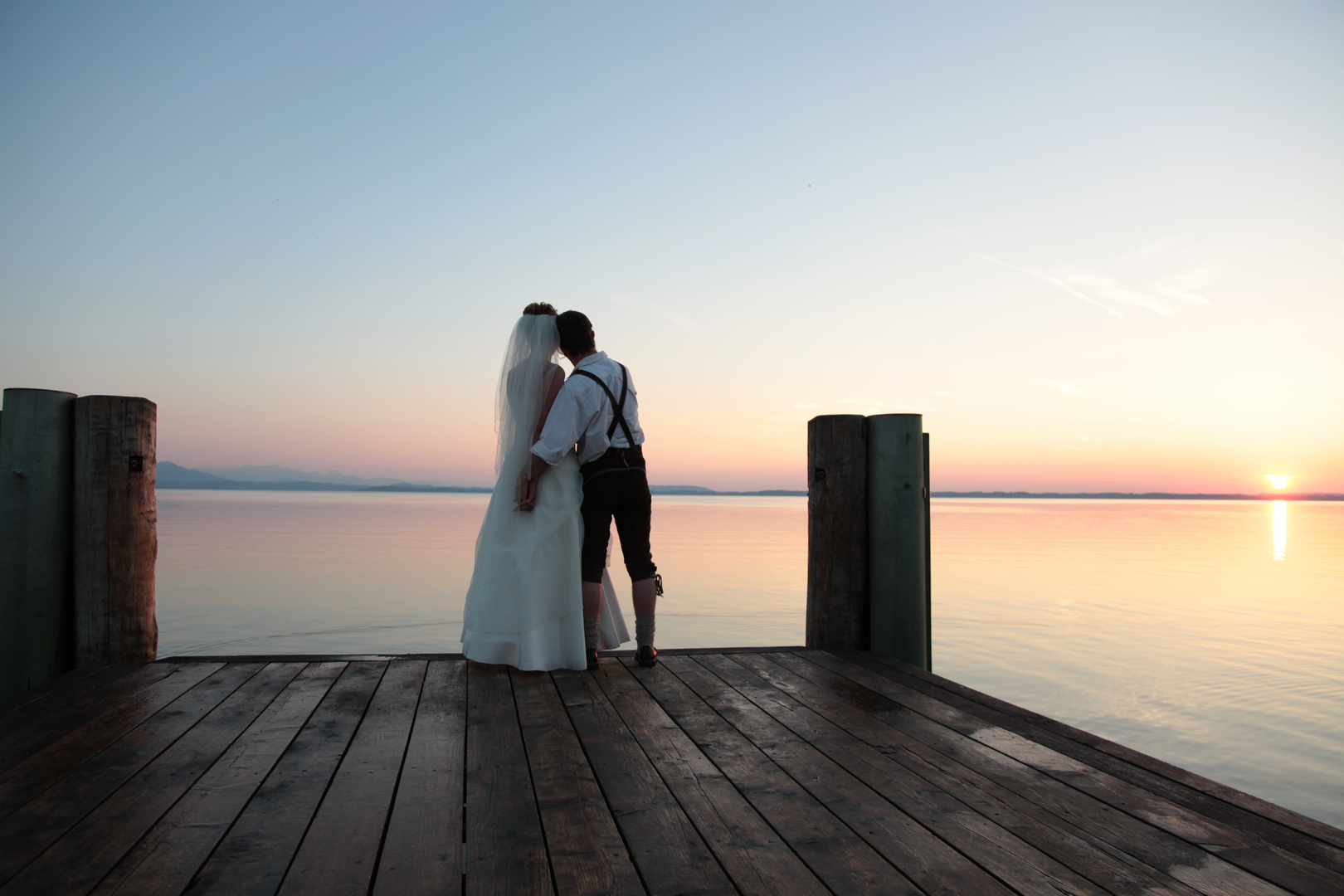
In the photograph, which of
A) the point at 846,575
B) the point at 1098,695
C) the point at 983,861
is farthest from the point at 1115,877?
the point at 1098,695

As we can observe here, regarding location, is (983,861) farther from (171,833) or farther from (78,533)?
(78,533)

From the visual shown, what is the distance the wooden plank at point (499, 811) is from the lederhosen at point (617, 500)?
1.10 metres

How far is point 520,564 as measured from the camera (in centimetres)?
427

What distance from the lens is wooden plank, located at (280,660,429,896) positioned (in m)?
1.89

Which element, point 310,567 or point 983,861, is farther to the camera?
point 310,567

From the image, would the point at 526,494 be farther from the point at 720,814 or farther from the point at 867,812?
the point at 867,812

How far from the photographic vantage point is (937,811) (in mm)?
2342

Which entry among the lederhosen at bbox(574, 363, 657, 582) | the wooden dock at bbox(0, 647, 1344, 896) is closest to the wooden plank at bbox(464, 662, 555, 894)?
the wooden dock at bbox(0, 647, 1344, 896)

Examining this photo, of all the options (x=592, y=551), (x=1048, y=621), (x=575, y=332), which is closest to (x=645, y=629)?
(x=592, y=551)

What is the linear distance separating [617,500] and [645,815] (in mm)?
2244

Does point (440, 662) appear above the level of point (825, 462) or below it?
below

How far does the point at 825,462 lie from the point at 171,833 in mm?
3735

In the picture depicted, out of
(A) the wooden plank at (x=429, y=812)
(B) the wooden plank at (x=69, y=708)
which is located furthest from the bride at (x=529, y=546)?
(B) the wooden plank at (x=69, y=708)

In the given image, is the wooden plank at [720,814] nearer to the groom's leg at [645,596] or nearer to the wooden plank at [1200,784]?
the groom's leg at [645,596]
